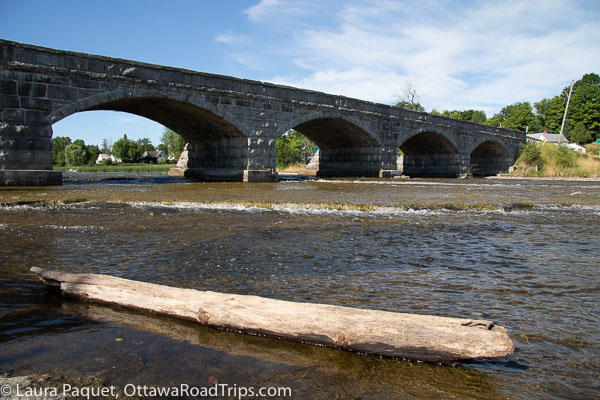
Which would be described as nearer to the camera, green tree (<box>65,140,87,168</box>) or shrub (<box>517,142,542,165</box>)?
shrub (<box>517,142,542,165</box>)

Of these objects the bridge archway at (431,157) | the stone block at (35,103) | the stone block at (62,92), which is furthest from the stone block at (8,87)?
the bridge archway at (431,157)

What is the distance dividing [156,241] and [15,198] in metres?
7.10

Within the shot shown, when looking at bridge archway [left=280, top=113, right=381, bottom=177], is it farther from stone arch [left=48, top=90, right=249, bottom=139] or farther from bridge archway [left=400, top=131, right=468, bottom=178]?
bridge archway [left=400, top=131, right=468, bottom=178]

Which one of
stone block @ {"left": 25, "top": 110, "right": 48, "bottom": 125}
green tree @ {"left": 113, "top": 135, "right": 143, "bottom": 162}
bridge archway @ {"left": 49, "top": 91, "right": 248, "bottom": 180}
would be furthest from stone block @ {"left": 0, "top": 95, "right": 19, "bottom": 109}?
green tree @ {"left": 113, "top": 135, "right": 143, "bottom": 162}

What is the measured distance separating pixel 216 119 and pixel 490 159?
3463 cm

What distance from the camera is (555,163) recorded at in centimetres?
3547

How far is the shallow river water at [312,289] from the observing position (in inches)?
106

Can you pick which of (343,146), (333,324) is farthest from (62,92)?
(343,146)

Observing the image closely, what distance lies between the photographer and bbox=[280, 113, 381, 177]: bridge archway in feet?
94.4

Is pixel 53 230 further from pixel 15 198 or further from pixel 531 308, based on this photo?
pixel 531 308

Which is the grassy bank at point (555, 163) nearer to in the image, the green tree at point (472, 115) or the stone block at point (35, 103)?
the stone block at point (35, 103)

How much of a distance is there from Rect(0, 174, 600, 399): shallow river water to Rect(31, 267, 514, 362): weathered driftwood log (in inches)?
4.0

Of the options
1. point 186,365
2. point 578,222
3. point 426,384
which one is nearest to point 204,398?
point 186,365

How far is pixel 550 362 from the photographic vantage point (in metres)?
2.86
